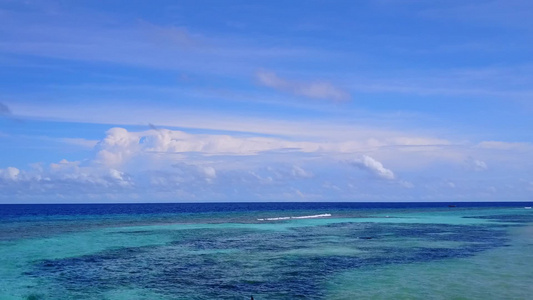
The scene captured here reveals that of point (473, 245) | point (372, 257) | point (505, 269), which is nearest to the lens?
point (505, 269)

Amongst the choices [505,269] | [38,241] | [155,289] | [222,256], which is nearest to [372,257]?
[505,269]

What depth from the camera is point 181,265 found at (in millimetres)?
31766

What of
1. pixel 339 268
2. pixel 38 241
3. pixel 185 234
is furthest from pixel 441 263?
pixel 38 241

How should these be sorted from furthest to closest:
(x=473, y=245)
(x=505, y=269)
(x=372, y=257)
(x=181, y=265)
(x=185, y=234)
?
(x=185, y=234)
(x=473, y=245)
(x=372, y=257)
(x=181, y=265)
(x=505, y=269)

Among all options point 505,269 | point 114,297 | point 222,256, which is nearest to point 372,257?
point 505,269

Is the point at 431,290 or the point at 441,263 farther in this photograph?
the point at 441,263

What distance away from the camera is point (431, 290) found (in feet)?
78.2

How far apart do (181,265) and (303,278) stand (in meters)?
9.35

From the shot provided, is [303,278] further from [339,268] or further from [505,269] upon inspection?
[505,269]

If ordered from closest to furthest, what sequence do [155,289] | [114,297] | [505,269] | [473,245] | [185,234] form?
[114,297] < [155,289] < [505,269] < [473,245] < [185,234]

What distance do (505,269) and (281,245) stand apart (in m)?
19.1

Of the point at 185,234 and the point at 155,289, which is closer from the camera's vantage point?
the point at 155,289

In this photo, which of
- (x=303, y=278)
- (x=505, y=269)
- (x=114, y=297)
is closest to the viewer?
(x=114, y=297)

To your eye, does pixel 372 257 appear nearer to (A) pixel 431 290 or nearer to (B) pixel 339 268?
(B) pixel 339 268
